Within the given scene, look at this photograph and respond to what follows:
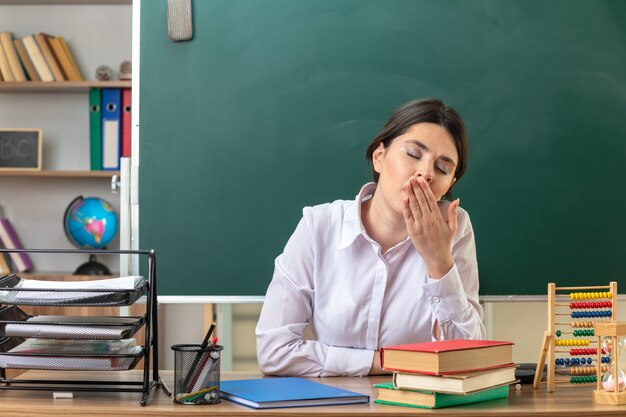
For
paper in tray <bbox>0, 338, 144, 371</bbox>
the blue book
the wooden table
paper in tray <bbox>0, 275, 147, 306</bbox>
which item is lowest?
the wooden table

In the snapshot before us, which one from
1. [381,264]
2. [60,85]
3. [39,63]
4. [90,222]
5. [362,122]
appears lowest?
[381,264]

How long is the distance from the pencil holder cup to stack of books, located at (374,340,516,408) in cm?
30

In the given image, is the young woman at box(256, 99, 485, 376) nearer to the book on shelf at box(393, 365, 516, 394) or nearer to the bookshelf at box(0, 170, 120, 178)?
the book on shelf at box(393, 365, 516, 394)

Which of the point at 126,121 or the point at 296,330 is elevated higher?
the point at 126,121

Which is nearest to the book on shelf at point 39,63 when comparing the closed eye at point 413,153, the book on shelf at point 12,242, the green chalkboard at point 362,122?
the book on shelf at point 12,242

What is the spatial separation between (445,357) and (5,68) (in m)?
3.30

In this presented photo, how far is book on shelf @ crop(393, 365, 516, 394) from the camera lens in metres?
1.40

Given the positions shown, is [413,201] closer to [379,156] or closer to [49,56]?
[379,156]

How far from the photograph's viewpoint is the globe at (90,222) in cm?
410

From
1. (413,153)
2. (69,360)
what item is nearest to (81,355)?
(69,360)

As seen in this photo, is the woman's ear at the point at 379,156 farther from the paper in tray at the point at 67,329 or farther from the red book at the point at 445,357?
the paper in tray at the point at 67,329

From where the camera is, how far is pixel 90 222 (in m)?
4.09

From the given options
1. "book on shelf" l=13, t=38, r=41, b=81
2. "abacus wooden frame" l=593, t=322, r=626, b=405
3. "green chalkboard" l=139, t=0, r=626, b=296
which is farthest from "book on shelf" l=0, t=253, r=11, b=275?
"abacus wooden frame" l=593, t=322, r=626, b=405

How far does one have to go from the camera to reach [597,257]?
8.97 ft
